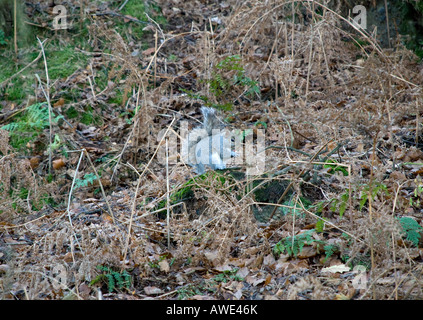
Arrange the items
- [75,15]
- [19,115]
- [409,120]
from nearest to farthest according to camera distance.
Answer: [409,120] → [19,115] → [75,15]

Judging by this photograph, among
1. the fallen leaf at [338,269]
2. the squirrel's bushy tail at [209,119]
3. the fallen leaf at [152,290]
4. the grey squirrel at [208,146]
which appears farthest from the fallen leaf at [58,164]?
the fallen leaf at [338,269]

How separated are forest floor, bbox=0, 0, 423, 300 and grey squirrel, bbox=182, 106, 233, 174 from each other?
10.7 inches

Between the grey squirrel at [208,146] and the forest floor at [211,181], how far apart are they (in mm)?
271

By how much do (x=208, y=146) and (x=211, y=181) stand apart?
1316mm

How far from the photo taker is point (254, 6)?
5355 millimetres

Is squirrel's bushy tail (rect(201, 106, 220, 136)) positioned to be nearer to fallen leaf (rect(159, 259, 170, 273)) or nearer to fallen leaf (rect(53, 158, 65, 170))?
fallen leaf (rect(159, 259, 170, 273))

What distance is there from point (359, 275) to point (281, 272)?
61 cm

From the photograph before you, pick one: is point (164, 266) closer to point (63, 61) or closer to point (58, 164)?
point (58, 164)

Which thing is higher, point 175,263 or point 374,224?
point 374,224

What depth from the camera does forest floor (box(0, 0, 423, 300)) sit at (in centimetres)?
308

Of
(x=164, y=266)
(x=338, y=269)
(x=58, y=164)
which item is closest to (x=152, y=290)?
(x=164, y=266)

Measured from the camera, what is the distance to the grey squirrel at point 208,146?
480 cm
